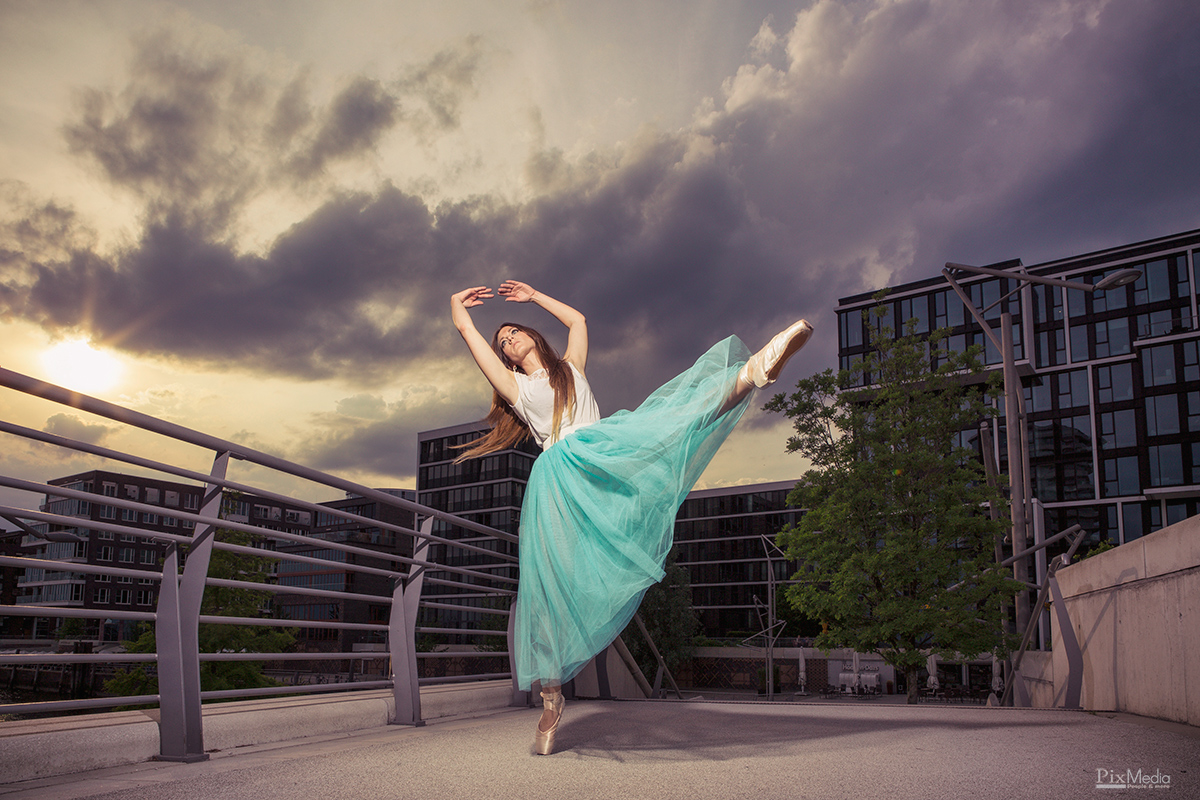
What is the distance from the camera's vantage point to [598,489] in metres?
4.22

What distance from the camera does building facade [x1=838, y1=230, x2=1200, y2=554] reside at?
49375 millimetres

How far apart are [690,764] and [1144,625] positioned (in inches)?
166

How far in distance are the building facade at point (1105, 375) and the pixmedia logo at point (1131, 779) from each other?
48059 mm

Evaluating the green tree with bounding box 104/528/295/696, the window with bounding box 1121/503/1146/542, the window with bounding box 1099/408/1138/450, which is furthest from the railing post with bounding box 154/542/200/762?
the window with bounding box 1099/408/1138/450

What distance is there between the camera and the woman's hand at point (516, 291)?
5.05 m

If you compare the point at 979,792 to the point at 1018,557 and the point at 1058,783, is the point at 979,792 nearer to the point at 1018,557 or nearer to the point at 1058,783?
the point at 1058,783

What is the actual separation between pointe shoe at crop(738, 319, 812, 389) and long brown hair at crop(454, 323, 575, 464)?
3.48ft

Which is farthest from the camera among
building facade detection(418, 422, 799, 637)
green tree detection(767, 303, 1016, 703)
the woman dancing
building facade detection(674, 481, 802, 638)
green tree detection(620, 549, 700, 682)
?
building facade detection(418, 422, 799, 637)

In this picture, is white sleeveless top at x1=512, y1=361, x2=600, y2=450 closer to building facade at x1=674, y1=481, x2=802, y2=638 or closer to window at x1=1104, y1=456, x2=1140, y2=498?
window at x1=1104, y1=456, x2=1140, y2=498

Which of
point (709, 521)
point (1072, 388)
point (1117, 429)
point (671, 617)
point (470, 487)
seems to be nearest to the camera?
point (671, 617)

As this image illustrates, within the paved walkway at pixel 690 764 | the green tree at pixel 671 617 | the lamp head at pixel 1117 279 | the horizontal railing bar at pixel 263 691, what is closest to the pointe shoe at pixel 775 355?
the paved walkway at pixel 690 764

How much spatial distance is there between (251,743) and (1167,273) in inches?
2490

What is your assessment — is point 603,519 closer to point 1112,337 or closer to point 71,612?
point 71,612

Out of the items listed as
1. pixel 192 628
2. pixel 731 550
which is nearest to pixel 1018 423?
pixel 192 628
